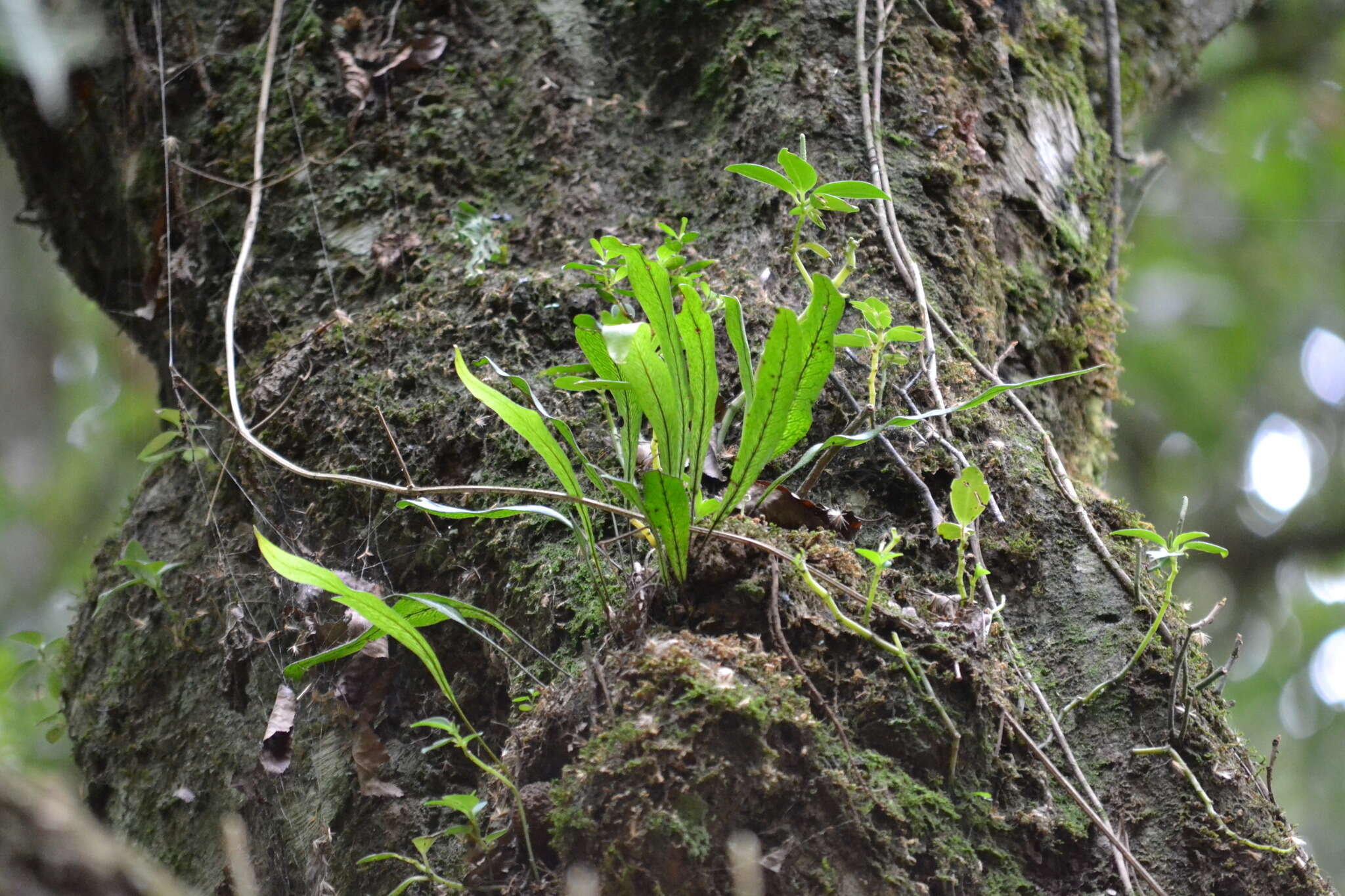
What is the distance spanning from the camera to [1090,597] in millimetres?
1437

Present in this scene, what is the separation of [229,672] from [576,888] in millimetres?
1038

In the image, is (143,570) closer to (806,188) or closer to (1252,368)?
(806,188)

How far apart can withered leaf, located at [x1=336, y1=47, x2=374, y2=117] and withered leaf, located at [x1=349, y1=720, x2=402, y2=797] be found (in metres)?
1.32

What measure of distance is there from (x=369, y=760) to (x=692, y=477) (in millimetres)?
693

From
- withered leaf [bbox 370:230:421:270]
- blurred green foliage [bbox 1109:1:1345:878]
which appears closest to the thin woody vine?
withered leaf [bbox 370:230:421:270]

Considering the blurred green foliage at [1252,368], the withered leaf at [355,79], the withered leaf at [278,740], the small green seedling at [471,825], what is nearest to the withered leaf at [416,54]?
the withered leaf at [355,79]

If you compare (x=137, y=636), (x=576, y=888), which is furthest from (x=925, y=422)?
(x=137, y=636)

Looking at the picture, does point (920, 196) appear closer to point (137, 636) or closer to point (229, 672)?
point (229, 672)

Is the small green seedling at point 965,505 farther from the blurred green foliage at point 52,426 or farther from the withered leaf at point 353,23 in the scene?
the blurred green foliage at point 52,426

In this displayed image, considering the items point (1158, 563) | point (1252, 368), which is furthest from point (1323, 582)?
point (1158, 563)

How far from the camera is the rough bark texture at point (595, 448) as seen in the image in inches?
43.8

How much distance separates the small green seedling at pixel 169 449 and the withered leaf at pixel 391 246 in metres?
0.50

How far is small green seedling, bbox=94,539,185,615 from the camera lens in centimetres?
183

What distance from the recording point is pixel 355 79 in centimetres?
210
